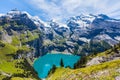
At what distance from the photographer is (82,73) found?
53062 mm

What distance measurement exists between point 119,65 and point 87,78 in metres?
6.70

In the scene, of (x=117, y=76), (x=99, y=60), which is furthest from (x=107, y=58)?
(x=117, y=76)

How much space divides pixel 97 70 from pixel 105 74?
4.28 metres

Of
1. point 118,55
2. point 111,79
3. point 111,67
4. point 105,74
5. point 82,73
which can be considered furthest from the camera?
point 118,55

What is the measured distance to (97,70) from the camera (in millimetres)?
49906

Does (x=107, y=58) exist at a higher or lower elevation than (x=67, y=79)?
lower

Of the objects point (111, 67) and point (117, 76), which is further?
point (111, 67)

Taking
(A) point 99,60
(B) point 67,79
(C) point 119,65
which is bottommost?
(A) point 99,60

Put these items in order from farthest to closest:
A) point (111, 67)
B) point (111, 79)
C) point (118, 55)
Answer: point (118, 55) < point (111, 67) < point (111, 79)

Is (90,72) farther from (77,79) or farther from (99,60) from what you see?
(99,60)

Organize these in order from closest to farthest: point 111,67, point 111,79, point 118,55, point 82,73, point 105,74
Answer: point 111,79 → point 105,74 → point 111,67 → point 82,73 → point 118,55

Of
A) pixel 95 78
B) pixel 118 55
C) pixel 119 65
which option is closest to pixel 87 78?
pixel 95 78

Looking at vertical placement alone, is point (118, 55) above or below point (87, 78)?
below

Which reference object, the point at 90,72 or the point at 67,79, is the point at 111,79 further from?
the point at 67,79
